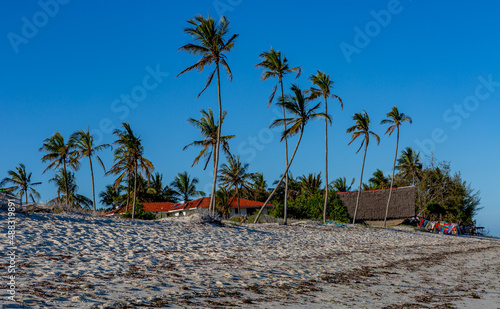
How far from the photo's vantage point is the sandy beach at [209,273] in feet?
18.7

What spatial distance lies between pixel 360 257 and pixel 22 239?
8.88 m

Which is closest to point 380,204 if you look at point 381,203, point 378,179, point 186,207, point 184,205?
point 381,203

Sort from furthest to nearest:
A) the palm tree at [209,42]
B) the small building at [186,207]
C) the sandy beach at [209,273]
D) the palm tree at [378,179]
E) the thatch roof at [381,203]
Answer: the palm tree at [378,179]
the small building at [186,207]
the thatch roof at [381,203]
the palm tree at [209,42]
the sandy beach at [209,273]

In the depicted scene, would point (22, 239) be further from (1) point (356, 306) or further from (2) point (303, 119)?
(2) point (303, 119)

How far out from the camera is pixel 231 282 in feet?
23.5

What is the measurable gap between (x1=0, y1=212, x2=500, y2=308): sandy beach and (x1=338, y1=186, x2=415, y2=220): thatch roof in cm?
2684

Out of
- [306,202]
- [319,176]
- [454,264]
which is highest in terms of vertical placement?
[319,176]

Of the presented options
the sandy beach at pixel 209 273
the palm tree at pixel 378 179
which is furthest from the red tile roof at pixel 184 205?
the sandy beach at pixel 209 273

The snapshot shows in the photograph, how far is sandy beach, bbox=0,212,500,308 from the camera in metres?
5.71

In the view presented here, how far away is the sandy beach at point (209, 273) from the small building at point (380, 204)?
26873 millimetres

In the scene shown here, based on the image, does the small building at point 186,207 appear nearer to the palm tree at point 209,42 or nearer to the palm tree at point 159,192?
the palm tree at point 159,192

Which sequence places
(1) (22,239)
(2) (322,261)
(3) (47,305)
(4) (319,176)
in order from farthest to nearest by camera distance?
(4) (319,176), (2) (322,261), (1) (22,239), (3) (47,305)

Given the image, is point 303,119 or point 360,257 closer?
point 360,257

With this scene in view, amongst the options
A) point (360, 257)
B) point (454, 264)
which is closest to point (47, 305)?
point (360, 257)
